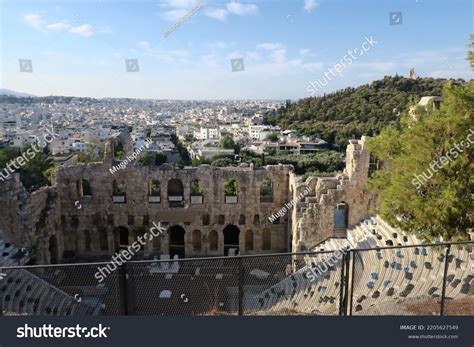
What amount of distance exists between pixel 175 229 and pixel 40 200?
312 inches

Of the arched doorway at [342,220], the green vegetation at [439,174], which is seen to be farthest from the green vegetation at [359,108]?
the green vegetation at [439,174]

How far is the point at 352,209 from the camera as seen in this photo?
20.7 metres

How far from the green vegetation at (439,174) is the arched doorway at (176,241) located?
15.1 metres

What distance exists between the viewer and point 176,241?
24.8m

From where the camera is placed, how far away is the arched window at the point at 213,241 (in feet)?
80.5

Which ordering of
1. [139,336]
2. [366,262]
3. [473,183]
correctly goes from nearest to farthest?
[139,336]
[473,183]
[366,262]

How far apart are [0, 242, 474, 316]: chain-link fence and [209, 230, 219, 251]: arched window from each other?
Answer: 855 centimetres

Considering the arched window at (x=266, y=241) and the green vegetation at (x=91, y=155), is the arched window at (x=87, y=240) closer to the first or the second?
the arched window at (x=266, y=241)

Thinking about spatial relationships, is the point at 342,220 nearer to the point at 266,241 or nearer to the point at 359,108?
the point at 266,241

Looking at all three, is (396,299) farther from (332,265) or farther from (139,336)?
(139,336)

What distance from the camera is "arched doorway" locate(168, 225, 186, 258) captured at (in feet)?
80.1

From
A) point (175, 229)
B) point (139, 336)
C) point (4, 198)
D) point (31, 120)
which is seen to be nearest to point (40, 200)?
point (4, 198)

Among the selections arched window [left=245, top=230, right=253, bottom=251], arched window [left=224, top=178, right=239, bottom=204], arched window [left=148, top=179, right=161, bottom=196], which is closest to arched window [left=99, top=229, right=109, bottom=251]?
arched window [left=148, top=179, right=161, bottom=196]

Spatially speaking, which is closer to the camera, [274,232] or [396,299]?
[396,299]
